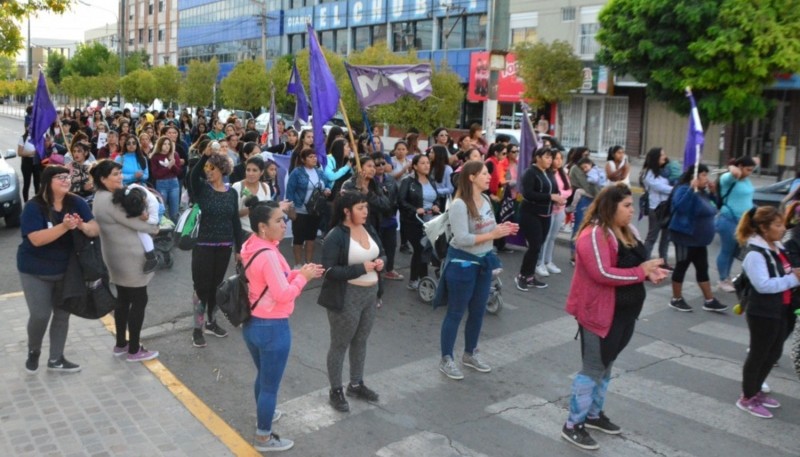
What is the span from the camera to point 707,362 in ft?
23.4

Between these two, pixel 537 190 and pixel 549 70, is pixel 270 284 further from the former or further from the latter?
pixel 549 70

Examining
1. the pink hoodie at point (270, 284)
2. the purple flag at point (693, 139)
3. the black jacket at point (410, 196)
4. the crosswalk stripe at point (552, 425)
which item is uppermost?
the purple flag at point (693, 139)

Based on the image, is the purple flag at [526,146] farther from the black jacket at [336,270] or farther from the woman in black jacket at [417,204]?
the black jacket at [336,270]

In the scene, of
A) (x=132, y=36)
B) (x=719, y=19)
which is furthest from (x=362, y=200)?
(x=132, y=36)

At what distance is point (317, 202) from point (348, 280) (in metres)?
3.86

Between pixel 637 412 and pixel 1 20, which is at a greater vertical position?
pixel 1 20

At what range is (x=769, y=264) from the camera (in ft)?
19.2

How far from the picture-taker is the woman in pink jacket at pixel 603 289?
5.12m

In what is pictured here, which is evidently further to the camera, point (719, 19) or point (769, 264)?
point (719, 19)

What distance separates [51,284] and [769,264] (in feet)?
18.2

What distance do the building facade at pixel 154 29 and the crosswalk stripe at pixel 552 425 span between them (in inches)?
3008

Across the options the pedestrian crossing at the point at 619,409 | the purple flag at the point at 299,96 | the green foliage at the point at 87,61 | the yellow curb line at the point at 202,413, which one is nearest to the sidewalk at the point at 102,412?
the yellow curb line at the point at 202,413

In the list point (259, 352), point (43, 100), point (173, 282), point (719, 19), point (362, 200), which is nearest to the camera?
point (259, 352)

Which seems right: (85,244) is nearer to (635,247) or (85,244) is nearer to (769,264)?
(635,247)
